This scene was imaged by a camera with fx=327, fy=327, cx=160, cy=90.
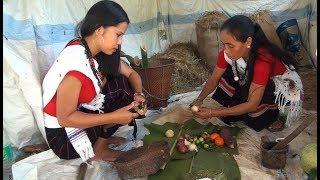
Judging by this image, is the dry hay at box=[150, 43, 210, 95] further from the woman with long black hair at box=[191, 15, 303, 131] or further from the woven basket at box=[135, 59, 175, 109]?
the woman with long black hair at box=[191, 15, 303, 131]

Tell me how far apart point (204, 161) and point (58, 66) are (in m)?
1.10

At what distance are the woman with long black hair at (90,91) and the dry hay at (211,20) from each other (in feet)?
8.37

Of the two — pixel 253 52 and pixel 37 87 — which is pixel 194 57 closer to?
pixel 253 52

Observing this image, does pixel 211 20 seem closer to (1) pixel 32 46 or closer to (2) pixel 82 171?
(1) pixel 32 46

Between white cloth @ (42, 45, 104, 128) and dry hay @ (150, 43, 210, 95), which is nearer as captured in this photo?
white cloth @ (42, 45, 104, 128)

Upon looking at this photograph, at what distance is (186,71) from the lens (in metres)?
4.30

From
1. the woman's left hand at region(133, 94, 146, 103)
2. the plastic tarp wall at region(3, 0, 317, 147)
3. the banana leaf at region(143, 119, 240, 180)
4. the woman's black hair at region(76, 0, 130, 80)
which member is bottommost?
the banana leaf at region(143, 119, 240, 180)

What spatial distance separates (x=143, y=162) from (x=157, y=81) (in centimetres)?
133

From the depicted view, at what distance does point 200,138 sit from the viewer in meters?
2.37

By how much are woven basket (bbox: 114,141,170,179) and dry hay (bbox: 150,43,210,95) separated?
188 centimetres

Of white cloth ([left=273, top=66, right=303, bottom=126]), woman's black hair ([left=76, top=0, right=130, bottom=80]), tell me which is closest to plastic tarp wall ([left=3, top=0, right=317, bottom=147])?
woman's black hair ([left=76, top=0, right=130, bottom=80])

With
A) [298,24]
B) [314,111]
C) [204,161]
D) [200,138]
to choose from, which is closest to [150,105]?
[200,138]

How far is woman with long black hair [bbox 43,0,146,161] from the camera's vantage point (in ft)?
6.36

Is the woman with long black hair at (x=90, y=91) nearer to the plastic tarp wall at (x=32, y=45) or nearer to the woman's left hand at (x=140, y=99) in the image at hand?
the woman's left hand at (x=140, y=99)
